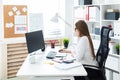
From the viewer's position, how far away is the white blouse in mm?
3037

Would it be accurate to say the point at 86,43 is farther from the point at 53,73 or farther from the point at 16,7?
the point at 16,7

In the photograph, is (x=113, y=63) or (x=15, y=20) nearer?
(x=113, y=63)

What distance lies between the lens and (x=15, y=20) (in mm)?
4512

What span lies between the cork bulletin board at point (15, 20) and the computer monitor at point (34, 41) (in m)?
1.18

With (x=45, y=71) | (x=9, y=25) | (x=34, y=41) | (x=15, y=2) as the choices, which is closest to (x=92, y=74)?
(x=45, y=71)

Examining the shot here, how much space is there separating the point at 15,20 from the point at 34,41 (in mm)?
1460

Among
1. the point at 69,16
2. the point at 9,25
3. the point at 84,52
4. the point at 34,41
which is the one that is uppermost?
the point at 69,16

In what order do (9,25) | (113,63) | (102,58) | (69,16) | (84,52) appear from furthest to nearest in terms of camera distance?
(69,16) → (9,25) → (113,63) → (84,52) → (102,58)

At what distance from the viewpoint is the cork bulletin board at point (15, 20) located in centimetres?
441

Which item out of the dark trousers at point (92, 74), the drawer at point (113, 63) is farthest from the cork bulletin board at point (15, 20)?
the dark trousers at point (92, 74)

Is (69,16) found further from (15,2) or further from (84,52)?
(84,52)

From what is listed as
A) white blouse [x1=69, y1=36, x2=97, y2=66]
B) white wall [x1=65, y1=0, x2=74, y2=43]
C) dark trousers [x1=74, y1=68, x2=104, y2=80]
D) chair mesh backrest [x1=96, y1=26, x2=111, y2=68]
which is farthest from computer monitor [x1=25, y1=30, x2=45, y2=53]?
white wall [x1=65, y1=0, x2=74, y2=43]

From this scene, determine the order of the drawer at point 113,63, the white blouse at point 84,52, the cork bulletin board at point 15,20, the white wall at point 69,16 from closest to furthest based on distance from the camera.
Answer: the white blouse at point 84,52 < the drawer at point 113,63 < the cork bulletin board at point 15,20 < the white wall at point 69,16

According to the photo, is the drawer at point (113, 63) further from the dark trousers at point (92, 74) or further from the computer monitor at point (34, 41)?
the computer monitor at point (34, 41)
